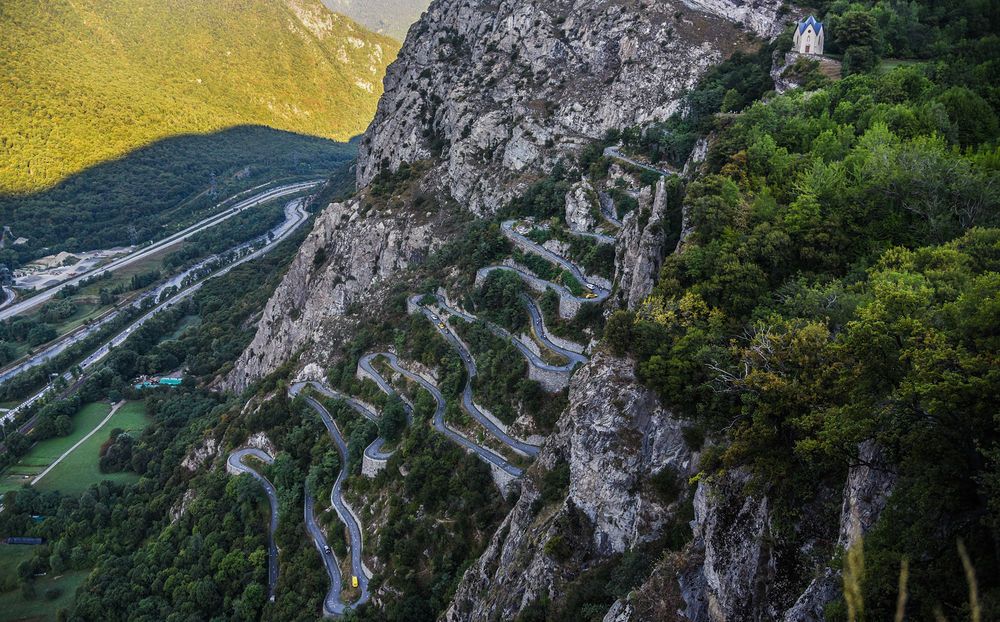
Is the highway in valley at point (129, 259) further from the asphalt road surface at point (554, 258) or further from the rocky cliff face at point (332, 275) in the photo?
the asphalt road surface at point (554, 258)

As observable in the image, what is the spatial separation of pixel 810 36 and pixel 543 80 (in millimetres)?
32848

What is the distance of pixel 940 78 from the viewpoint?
1612 inches

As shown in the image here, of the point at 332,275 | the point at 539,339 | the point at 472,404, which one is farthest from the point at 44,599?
the point at 539,339

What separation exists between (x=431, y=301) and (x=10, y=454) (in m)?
74.0

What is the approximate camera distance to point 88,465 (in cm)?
8738

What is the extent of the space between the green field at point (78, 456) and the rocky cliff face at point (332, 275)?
1910cm

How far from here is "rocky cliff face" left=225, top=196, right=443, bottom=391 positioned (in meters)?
75.9

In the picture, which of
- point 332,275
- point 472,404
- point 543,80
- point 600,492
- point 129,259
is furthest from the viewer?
point 129,259

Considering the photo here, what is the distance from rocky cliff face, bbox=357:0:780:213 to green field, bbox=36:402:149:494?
190ft

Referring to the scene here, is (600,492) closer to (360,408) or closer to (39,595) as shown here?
(360,408)

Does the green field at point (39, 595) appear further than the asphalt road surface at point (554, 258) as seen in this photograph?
Yes

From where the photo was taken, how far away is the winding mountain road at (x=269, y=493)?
165 feet

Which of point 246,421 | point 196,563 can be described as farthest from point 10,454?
point 196,563

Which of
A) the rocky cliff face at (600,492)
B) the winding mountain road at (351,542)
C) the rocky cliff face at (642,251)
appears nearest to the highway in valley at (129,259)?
the winding mountain road at (351,542)
